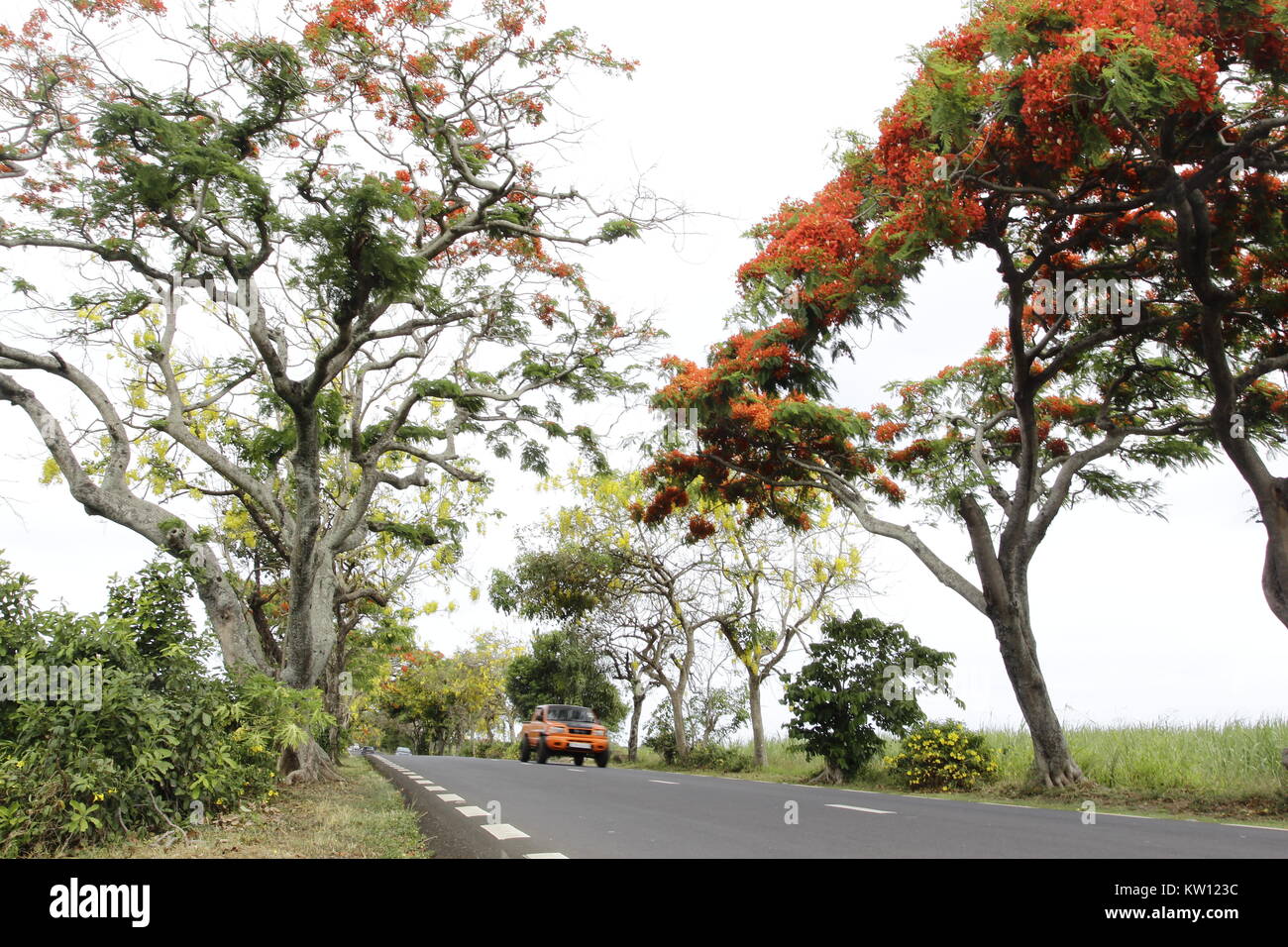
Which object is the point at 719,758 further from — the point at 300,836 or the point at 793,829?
the point at 300,836

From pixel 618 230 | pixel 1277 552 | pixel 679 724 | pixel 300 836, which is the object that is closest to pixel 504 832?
pixel 300 836

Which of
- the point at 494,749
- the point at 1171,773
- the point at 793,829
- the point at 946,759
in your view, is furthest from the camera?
the point at 494,749

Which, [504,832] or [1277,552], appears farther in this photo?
[1277,552]

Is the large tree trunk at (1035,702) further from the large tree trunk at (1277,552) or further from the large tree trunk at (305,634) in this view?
the large tree trunk at (305,634)

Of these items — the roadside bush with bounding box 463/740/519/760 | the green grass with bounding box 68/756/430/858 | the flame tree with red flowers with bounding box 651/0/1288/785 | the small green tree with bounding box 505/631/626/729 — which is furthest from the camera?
the roadside bush with bounding box 463/740/519/760

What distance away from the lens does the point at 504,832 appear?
761 cm

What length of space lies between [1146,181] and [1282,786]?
7508 millimetres

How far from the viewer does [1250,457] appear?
11.5m

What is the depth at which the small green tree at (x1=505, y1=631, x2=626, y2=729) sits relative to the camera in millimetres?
31188

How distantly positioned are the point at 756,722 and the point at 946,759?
9999mm

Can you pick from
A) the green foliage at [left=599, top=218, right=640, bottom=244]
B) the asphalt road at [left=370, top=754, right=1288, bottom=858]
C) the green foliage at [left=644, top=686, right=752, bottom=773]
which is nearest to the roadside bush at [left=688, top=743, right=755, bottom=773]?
the green foliage at [left=644, top=686, right=752, bottom=773]

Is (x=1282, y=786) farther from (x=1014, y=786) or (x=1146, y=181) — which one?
(x=1146, y=181)

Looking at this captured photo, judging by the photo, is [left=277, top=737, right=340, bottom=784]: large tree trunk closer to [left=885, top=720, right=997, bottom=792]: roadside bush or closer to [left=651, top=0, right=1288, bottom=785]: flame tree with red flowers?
[left=651, top=0, right=1288, bottom=785]: flame tree with red flowers
